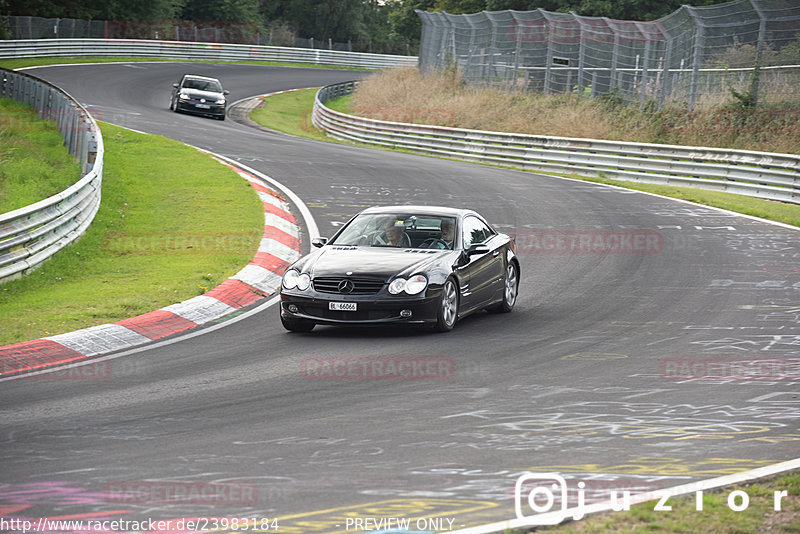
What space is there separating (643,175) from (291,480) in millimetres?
21954

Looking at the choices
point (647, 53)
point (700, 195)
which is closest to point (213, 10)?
point (647, 53)

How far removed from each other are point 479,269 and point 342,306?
1.93 m

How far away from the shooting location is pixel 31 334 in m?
10.5

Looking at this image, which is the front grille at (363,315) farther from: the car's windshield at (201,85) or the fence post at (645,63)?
the car's windshield at (201,85)

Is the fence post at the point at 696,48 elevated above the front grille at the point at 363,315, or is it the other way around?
the fence post at the point at 696,48

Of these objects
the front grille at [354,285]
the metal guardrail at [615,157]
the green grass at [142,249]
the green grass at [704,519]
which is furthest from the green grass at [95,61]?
the green grass at [704,519]

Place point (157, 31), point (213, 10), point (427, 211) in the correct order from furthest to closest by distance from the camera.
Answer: point (213, 10) → point (157, 31) → point (427, 211)

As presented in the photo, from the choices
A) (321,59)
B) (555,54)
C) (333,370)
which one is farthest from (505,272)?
(321,59)

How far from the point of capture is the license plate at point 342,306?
10.6 metres

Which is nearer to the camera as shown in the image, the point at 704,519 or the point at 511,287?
the point at 704,519

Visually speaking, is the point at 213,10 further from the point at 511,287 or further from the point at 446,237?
the point at 446,237

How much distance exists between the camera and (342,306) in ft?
34.9

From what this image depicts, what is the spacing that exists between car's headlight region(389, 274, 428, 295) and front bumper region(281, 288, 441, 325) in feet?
0.20

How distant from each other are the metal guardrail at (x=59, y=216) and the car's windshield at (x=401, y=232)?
4160 mm
